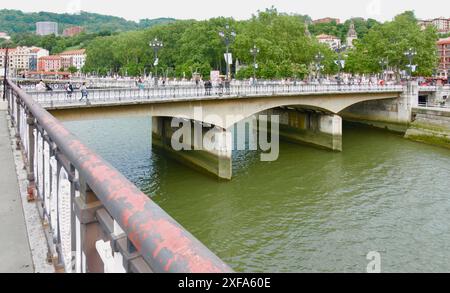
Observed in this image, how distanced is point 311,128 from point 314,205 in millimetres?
17227

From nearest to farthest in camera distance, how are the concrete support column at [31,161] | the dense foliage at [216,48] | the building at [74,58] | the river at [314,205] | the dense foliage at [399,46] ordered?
1. the concrete support column at [31,161]
2. the river at [314,205]
3. the dense foliage at [216,48]
4. the dense foliage at [399,46]
5. the building at [74,58]

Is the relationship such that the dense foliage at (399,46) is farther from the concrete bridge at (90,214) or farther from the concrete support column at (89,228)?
the concrete support column at (89,228)

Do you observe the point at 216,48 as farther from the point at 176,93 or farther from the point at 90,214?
the point at 90,214

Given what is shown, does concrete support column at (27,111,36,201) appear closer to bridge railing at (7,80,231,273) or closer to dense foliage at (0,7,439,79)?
bridge railing at (7,80,231,273)

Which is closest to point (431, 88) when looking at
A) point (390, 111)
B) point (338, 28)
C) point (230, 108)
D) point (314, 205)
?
point (390, 111)

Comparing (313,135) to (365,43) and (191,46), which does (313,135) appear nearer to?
(365,43)

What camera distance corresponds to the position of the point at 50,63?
591ft

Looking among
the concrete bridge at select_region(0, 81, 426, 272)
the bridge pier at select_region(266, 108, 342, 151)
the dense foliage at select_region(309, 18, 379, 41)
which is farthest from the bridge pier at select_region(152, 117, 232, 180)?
the dense foliage at select_region(309, 18, 379, 41)

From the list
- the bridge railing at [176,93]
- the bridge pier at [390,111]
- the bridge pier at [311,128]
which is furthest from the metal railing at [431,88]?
the bridge pier at [311,128]

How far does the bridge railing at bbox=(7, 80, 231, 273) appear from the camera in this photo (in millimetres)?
1390

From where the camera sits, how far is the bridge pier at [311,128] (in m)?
33.9

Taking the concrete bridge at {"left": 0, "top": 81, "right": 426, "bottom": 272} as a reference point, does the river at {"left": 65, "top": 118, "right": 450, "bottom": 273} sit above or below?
below

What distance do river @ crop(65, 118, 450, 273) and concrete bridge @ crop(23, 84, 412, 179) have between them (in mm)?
1620

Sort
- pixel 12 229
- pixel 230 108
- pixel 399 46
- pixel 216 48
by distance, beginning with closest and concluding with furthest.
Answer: pixel 12 229
pixel 230 108
pixel 399 46
pixel 216 48
